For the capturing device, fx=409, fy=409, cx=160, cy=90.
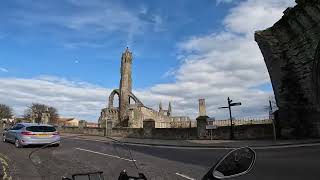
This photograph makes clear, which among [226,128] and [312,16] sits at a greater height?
[312,16]

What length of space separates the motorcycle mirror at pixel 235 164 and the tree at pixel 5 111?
120 metres

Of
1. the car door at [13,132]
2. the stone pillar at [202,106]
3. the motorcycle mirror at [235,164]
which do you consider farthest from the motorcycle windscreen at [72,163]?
the stone pillar at [202,106]

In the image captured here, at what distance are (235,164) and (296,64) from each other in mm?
30808

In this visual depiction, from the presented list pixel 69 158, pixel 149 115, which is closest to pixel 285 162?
pixel 69 158

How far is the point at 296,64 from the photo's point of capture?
105 ft

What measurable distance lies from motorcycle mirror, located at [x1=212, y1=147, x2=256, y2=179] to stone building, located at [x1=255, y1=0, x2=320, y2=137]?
2851cm

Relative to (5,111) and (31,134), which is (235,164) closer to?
(31,134)

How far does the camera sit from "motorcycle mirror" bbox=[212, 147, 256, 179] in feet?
8.94

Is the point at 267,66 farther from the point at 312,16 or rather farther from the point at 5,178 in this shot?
the point at 5,178

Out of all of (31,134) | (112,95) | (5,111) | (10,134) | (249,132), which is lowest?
(31,134)

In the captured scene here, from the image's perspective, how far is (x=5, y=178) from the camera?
11789 millimetres

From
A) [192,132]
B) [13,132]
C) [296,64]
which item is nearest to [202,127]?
[192,132]

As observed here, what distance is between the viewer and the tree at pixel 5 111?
381ft

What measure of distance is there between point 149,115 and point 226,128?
47.6 meters
